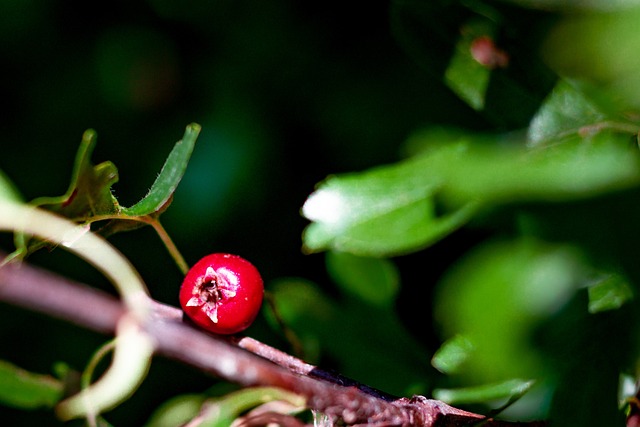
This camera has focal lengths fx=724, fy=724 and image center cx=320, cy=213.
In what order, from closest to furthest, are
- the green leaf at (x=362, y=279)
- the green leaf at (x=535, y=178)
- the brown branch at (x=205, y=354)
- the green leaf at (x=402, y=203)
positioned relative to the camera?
the brown branch at (x=205, y=354) < the green leaf at (x=535, y=178) < the green leaf at (x=402, y=203) < the green leaf at (x=362, y=279)

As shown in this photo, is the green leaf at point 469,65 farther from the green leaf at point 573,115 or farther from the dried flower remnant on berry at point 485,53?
the green leaf at point 573,115

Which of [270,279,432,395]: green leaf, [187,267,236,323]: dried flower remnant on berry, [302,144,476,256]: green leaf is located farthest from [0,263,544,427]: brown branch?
[270,279,432,395]: green leaf

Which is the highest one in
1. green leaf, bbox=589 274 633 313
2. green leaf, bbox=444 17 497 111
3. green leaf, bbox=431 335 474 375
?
green leaf, bbox=444 17 497 111

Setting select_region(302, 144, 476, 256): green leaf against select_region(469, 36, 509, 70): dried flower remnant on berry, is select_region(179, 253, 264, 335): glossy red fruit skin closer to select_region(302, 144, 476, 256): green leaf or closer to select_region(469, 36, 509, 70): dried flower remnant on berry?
select_region(302, 144, 476, 256): green leaf

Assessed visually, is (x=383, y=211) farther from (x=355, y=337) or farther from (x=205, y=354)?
(x=205, y=354)

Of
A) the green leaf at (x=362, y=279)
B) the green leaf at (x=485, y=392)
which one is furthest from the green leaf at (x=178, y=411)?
the green leaf at (x=485, y=392)

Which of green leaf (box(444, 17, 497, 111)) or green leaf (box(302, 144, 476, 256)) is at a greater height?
green leaf (box(444, 17, 497, 111))

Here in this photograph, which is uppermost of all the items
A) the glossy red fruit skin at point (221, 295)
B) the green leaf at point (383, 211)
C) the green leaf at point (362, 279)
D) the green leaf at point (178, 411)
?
the green leaf at point (383, 211)
